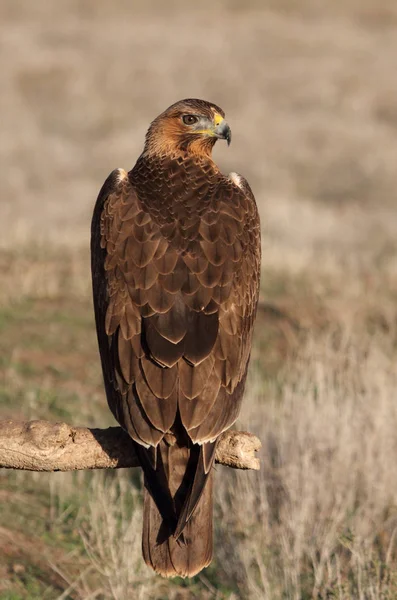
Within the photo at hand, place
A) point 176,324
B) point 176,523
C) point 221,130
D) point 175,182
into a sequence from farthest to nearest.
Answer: point 221,130 → point 175,182 → point 176,324 → point 176,523

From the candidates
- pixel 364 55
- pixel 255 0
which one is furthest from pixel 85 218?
pixel 255 0

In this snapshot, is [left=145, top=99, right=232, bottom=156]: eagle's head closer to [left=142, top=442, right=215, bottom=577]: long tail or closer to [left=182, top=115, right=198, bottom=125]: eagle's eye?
[left=182, top=115, right=198, bottom=125]: eagle's eye

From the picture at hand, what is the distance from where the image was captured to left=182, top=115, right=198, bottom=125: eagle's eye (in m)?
5.65

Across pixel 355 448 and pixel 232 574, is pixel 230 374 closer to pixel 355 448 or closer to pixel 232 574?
pixel 232 574

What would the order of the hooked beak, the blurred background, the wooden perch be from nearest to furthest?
the wooden perch
the hooked beak
the blurred background

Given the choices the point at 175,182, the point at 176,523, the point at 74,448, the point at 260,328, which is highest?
the point at 260,328

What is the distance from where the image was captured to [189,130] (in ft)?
18.5

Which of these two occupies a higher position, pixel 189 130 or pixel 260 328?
pixel 189 130

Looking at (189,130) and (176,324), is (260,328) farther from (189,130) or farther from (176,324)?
(176,324)

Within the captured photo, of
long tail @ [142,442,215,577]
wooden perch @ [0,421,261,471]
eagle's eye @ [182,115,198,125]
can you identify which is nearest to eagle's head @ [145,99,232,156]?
eagle's eye @ [182,115,198,125]

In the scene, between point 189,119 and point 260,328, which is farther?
point 260,328

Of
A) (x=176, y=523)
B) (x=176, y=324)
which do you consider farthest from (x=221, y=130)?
(x=176, y=523)

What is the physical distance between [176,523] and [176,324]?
78 cm

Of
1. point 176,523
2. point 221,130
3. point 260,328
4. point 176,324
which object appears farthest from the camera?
point 260,328
